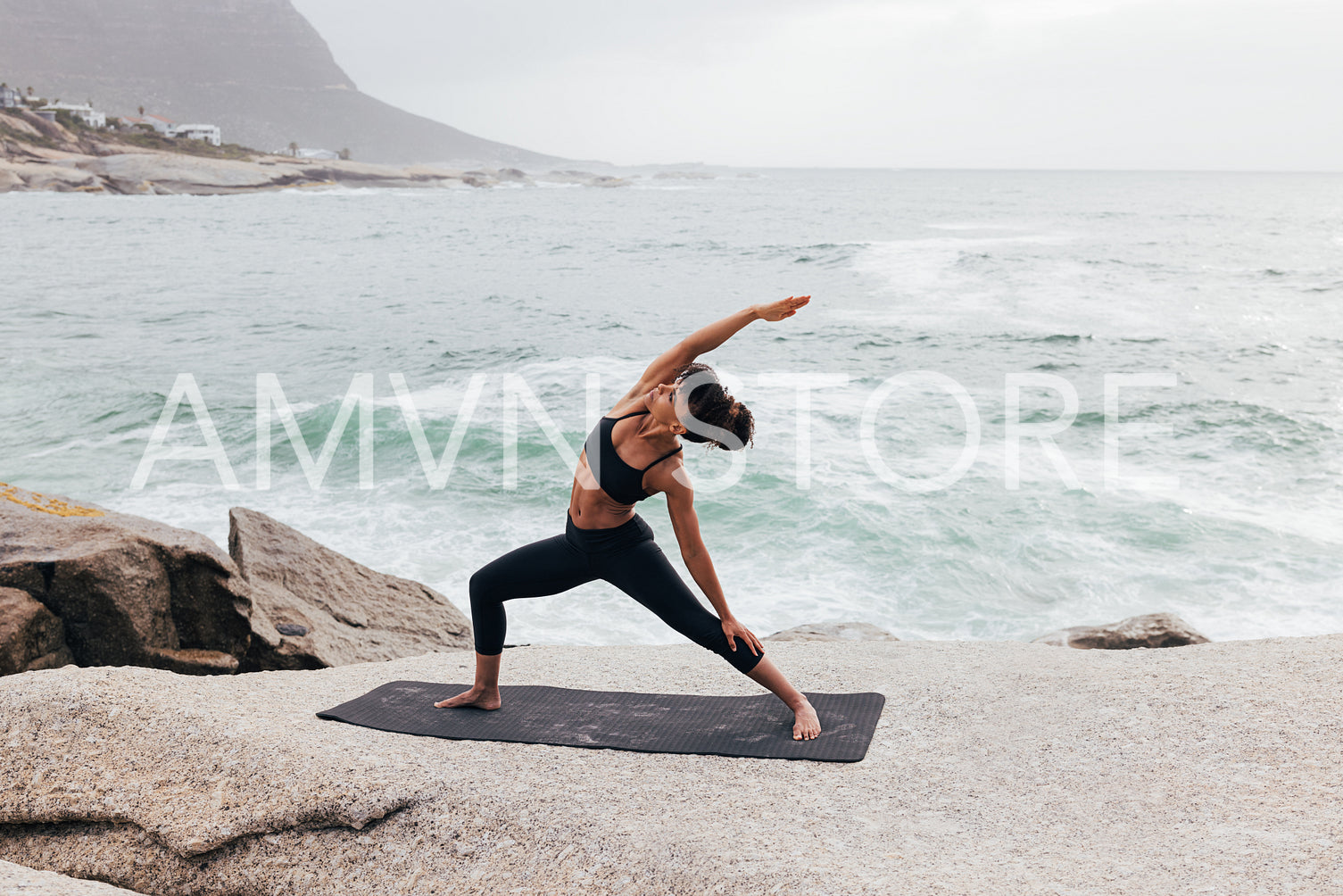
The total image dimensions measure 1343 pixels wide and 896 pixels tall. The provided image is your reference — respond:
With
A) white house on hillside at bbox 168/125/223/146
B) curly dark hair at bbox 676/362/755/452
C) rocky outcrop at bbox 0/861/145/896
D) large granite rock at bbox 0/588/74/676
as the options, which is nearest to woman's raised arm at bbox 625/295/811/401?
curly dark hair at bbox 676/362/755/452

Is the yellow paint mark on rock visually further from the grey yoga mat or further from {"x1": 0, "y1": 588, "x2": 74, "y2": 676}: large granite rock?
the grey yoga mat

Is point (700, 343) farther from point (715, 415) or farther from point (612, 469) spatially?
point (612, 469)

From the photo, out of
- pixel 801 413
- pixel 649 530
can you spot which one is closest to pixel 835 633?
pixel 649 530

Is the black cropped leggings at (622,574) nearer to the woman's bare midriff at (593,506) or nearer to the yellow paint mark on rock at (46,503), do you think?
the woman's bare midriff at (593,506)

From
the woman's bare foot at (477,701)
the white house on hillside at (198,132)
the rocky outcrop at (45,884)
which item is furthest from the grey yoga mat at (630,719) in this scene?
the white house on hillside at (198,132)

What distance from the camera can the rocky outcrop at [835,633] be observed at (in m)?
6.52

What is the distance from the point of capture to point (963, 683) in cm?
477

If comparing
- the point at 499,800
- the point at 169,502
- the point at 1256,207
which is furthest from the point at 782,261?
the point at 1256,207

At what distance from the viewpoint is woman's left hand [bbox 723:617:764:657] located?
387 cm

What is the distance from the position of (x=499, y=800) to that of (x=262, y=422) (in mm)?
12477

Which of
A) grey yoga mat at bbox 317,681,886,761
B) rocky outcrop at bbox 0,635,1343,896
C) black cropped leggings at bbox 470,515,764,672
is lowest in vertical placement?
grey yoga mat at bbox 317,681,886,761

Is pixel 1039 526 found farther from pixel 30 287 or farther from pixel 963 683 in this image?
pixel 30 287

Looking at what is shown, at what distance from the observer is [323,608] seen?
6633 millimetres

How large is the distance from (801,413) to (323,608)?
9955mm
